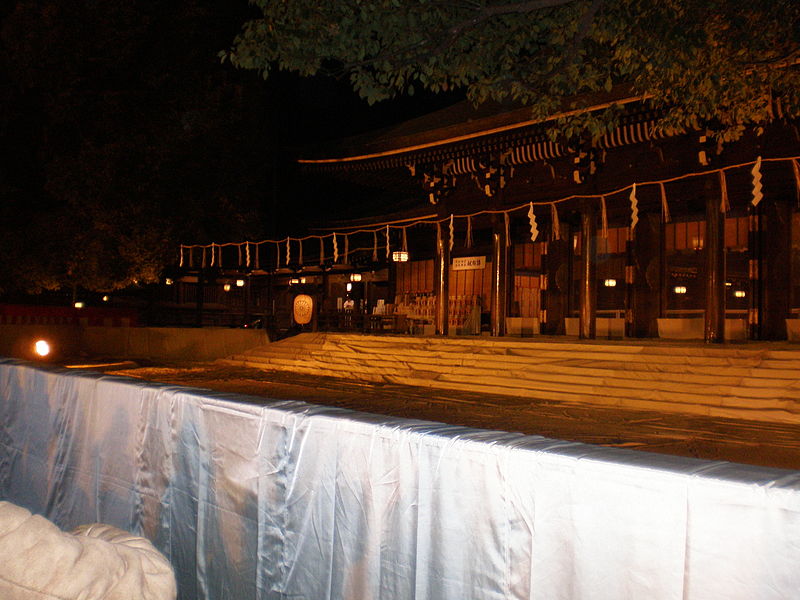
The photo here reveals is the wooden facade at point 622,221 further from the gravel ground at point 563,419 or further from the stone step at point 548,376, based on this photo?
the gravel ground at point 563,419

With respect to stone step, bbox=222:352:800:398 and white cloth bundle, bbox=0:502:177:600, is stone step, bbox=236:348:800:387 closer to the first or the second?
stone step, bbox=222:352:800:398

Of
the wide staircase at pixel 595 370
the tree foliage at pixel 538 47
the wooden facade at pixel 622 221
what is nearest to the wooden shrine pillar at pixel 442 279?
the wooden facade at pixel 622 221

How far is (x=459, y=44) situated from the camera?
285 inches

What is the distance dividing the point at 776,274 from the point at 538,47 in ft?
23.8

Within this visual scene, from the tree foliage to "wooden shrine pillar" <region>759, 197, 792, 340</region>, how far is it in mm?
4730

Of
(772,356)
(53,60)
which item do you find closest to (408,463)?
(772,356)

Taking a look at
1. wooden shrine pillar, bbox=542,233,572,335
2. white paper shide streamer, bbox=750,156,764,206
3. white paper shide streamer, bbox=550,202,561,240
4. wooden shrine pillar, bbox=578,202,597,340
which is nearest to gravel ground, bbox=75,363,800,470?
wooden shrine pillar, bbox=578,202,597,340

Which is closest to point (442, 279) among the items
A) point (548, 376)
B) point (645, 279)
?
point (645, 279)

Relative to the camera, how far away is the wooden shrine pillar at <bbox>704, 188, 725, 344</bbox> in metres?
11.4

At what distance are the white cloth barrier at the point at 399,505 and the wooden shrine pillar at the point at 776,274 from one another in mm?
11962

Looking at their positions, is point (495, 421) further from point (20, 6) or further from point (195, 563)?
point (20, 6)

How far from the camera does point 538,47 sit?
26.5 feet

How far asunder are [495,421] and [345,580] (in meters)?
7.00

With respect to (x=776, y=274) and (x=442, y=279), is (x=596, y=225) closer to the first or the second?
(x=776, y=274)
